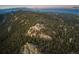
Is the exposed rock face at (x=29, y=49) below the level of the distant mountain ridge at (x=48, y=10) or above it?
below

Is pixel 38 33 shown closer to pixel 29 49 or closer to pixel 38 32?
pixel 38 32

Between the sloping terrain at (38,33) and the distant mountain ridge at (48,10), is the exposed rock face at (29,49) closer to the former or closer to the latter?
the sloping terrain at (38,33)

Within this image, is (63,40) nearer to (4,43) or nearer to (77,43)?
(77,43)

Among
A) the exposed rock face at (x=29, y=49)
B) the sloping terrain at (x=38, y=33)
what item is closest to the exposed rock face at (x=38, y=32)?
the sloping terrain at (x=38, y=33)

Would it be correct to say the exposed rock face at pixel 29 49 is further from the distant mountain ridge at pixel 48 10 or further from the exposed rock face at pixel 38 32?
the distant mountain ridge at pixel 48 10

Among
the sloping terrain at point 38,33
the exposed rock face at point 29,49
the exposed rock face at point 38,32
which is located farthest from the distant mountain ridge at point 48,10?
the exposed rock face at point 29,49

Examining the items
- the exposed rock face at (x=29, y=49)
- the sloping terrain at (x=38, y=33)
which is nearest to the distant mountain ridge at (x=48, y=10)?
the sloping terrain at (x=38, y=33)

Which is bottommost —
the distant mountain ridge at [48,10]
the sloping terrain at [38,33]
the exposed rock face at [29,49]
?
the exposed rock face at [29,49]

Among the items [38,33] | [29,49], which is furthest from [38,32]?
[29,49]
